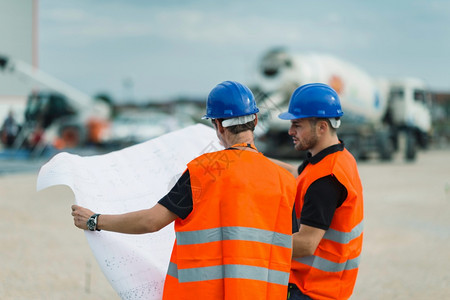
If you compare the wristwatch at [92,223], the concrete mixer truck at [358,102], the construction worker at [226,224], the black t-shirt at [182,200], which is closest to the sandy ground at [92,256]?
the wristwatch at [92,223]

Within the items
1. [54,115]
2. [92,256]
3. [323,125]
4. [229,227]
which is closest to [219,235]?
[229,227]

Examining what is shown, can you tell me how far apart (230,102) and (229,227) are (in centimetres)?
53

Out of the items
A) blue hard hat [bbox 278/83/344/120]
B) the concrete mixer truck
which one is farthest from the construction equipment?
blue hard hat [bbox 278/83/344/120]

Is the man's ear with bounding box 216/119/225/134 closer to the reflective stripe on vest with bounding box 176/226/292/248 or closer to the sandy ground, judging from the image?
the reflective stripe on vest with bounding box 176/226/292/248

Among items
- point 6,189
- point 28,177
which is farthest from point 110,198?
point 28,177

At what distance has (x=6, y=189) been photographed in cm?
1350

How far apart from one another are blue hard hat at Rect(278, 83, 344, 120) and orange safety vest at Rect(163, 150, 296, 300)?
61 cm

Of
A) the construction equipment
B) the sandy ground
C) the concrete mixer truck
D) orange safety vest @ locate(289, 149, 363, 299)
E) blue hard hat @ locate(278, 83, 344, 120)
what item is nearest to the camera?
orange safety vest @ locate(289, 149, 363, 299)

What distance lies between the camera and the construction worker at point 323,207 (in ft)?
8.00

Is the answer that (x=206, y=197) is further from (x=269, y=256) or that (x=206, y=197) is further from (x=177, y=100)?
(x=177, y=100)

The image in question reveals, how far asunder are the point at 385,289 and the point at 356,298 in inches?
19.2

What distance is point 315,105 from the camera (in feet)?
8.88

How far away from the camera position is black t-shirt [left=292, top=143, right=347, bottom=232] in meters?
2.42

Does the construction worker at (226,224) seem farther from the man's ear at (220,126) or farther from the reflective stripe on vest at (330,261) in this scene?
the reflective stripe on vest at (330,261)
